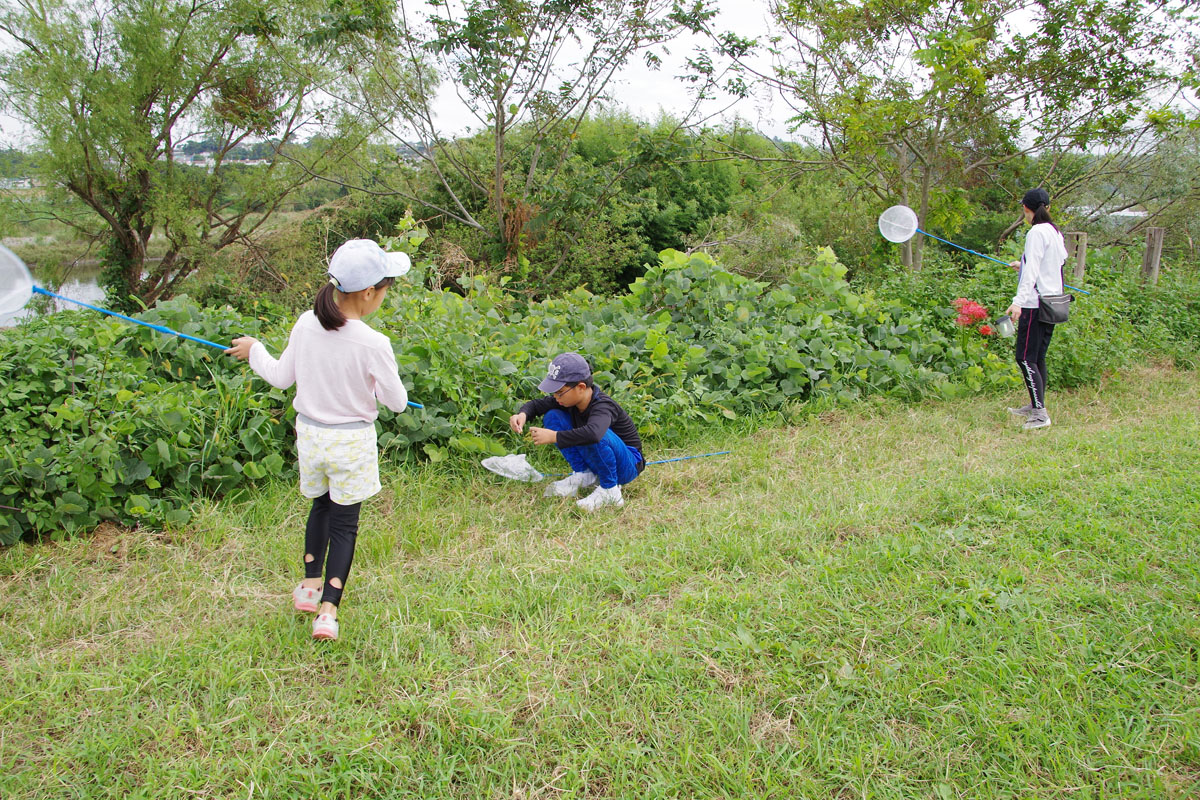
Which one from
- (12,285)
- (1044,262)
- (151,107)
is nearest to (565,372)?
(12,285)

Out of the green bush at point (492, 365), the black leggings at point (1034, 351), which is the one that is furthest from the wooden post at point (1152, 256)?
the black leggings at point (1034, 351)

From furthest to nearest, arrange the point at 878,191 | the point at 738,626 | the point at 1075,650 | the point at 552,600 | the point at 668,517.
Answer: the point at 878,191 → the point at 668,517 → the point at 552,600 → the point at 738,626 → the point at 1075,650

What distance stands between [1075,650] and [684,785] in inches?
54.3

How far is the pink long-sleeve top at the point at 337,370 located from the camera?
2490 millimetres

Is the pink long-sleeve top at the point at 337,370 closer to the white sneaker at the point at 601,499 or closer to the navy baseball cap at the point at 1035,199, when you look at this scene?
the white sneaker at the point at 601,499

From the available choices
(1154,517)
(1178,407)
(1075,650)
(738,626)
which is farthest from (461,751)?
(1178,407)

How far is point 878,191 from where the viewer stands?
894 cm

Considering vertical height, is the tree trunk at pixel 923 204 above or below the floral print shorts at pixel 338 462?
above

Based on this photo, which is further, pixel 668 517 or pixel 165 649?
pixel 668 517

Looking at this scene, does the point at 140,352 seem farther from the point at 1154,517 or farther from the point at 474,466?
the point at 1154,517

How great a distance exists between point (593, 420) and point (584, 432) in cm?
10

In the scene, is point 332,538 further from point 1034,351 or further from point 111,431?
point 1034,351

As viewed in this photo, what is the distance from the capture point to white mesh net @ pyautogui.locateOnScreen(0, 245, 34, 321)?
288 cm

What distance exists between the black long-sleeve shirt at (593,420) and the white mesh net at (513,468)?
1.15 ft
